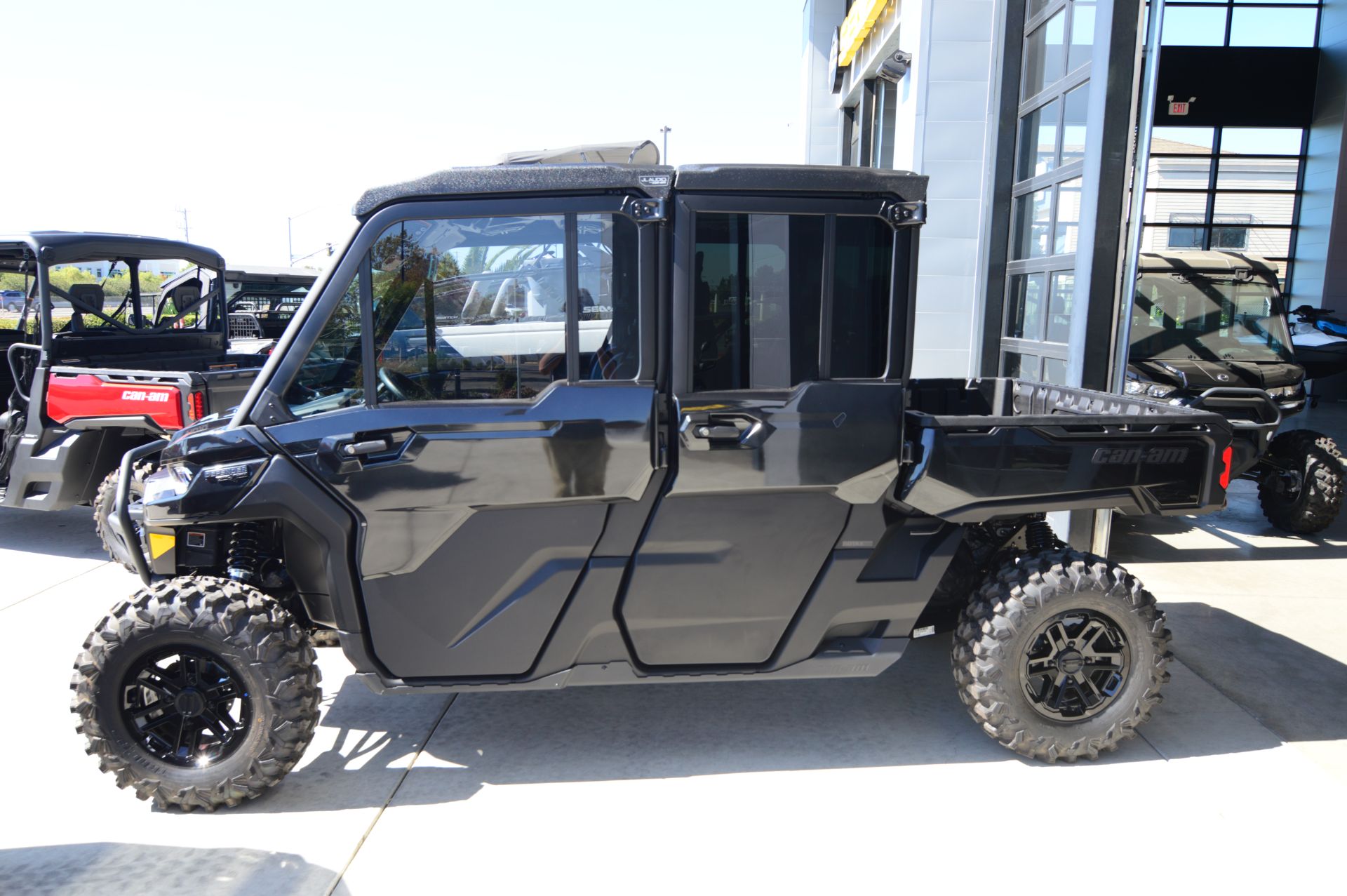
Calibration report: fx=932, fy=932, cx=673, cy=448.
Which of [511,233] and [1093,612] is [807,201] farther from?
[1093,612]

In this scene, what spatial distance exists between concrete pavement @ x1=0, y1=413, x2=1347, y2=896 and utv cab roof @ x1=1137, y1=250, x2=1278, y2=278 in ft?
13.8

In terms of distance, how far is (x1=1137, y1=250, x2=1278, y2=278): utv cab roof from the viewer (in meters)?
7.84

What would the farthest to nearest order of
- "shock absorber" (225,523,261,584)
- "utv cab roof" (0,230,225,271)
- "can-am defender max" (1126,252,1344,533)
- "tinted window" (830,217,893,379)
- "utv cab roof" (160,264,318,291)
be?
"utv cab roof" (160,264,318,291), "can-am defender max" (1126,252,1344,533), "utv cab roof" (0,230,225,271), "shock absorber" (225,523,261,584), "tinted window" (830,217,893,379)

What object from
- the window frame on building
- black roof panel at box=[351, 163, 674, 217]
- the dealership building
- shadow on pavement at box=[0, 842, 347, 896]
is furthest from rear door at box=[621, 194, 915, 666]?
the window frame on building

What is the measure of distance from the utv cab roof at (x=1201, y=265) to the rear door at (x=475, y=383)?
6.25 m

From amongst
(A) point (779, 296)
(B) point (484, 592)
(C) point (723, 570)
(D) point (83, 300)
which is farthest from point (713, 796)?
(D) point (83, 300)

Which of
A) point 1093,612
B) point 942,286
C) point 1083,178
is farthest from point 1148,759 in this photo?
point 942,286

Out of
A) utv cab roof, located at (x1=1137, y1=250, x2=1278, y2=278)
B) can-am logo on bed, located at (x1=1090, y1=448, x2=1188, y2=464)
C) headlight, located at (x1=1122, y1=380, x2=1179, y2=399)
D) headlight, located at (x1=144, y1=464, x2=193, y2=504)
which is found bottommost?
headlight, located at (x1=1122, y1=380, x2=1179, y2=399)

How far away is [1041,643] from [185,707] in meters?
3.10

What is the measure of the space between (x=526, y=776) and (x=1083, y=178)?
4.85 meters

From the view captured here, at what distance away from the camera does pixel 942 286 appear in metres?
8.02

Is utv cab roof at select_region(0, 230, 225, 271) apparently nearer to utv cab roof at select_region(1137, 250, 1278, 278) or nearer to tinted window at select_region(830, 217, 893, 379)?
tinted window at select_region(830, 217, 893, 379)

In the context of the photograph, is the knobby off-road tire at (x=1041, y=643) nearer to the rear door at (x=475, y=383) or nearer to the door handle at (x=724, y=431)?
the door handle at (x=724, y=431)

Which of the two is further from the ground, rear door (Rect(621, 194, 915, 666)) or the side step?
rear door (Rect(621, 194, 915, 666))
